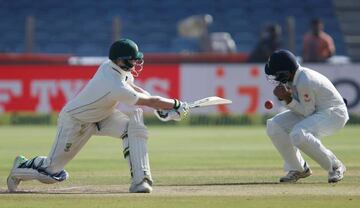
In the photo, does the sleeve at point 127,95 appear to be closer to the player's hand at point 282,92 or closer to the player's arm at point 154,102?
the player's arm at point 154,102

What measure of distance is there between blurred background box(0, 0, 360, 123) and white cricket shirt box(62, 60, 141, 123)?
12.3 m

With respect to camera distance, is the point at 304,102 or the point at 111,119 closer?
the point at 111,119

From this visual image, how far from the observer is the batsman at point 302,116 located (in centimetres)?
952

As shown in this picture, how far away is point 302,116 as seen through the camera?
10.0 m

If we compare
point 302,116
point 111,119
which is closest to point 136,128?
point 111,119

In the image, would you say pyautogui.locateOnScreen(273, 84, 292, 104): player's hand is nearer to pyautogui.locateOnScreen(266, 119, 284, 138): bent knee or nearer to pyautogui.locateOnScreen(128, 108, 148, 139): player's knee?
pyautogui.locateOnScreen(266, 119, 284, 138): bent knee

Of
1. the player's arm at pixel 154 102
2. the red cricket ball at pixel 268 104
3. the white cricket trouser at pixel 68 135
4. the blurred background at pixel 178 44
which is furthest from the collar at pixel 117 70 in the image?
the blurred background at pixel 178 44

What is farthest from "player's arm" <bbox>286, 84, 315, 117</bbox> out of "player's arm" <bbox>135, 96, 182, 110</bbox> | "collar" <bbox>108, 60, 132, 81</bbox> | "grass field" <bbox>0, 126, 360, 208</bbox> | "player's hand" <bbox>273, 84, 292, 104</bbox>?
"collar" <bbox>108, 60, 132, 81</bbox>

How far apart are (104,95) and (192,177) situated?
1.95 m

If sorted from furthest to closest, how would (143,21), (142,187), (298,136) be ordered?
(143,21)
(298,136)
(142,187)

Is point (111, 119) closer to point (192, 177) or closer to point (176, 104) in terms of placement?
point (176, 104)

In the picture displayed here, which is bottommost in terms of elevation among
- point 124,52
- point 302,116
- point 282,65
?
point 302,116

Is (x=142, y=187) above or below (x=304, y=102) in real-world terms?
below

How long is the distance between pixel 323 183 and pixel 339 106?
82cm
